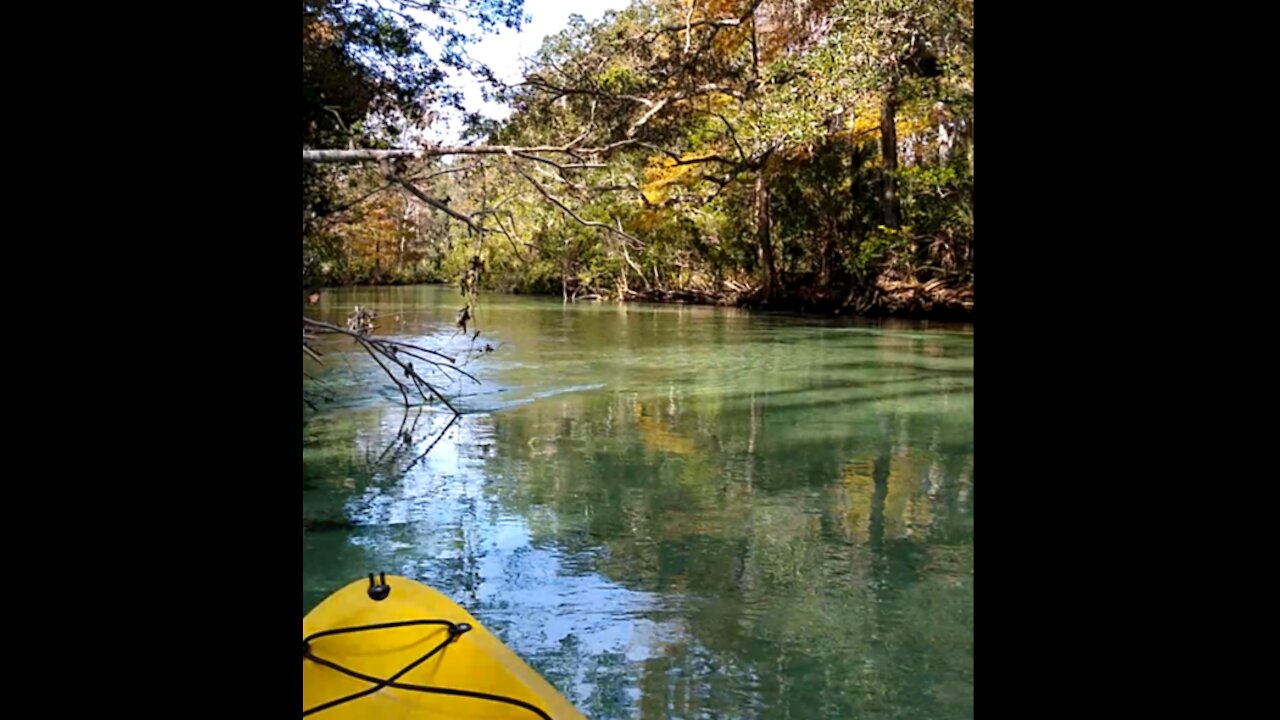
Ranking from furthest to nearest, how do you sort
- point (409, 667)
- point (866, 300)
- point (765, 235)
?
point (765, 235) < point (866, 300) < point (409, 667)

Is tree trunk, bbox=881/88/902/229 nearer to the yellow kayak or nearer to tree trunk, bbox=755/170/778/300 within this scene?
tree trunk, bbox=755/170/778/300

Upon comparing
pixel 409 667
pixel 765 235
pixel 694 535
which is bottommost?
pixel 694 535

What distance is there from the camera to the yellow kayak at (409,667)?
1.51m

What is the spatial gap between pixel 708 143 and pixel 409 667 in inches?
453

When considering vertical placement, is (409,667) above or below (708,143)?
below

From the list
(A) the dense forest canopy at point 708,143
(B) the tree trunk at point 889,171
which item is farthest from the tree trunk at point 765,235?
(B) the tree trunk at point 889,171

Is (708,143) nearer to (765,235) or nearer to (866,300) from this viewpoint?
(765,235)

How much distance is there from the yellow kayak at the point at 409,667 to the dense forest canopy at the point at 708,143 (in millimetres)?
4549

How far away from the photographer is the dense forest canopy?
764 cm

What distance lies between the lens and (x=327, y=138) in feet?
20.7

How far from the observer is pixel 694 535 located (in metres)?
3.49

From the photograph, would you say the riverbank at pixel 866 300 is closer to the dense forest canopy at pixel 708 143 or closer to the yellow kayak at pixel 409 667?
the dense forest canopy at pixel 708 143

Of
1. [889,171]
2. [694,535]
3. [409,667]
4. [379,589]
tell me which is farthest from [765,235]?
[409,667]

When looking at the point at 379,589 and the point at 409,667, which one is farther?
the point at 379,589
